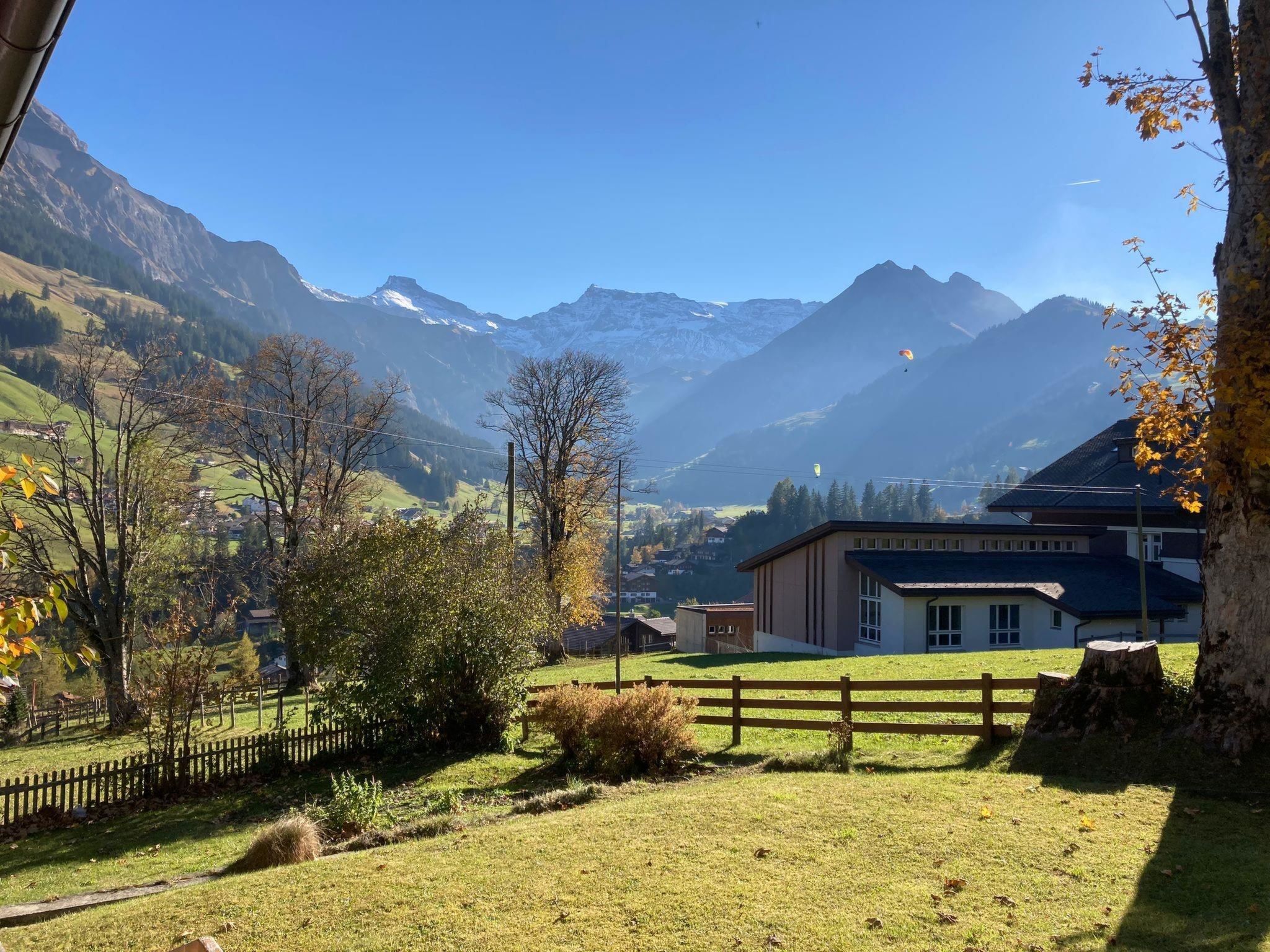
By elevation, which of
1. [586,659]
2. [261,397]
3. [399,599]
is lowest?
[586,659]

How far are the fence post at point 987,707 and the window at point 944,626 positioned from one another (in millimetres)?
19418

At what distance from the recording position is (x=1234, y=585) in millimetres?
9641

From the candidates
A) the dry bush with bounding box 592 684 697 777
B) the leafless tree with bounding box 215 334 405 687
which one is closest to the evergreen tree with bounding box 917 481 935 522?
the leafless tree with bounding box 215 334 405 687

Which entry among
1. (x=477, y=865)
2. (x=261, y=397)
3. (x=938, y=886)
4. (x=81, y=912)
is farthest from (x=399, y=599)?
(x=261, y=397)

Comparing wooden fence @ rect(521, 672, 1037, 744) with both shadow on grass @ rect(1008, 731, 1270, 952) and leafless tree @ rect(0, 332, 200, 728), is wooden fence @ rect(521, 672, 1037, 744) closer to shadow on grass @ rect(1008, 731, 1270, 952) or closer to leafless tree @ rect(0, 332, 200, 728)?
shadow on grass @ rect(1008, 731, 1270, 952)

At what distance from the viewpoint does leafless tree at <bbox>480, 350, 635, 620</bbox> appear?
3962cm

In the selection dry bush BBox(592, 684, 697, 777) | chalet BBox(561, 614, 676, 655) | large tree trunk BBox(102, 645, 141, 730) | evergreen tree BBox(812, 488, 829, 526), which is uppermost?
evergreen tree BBox(812, 488, 829, 526)

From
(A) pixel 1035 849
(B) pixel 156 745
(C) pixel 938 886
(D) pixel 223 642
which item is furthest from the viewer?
(B) pixel 156 745

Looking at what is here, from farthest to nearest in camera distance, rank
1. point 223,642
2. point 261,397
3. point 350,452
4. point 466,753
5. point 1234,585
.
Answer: point 261,397
point 350,452
point 223,642
point 466,753
point 1234,585

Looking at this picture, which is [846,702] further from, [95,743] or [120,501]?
[120,501]

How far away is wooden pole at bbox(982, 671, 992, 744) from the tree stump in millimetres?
839

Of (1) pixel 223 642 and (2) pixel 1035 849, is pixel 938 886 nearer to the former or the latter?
(2) pixel 1035 849

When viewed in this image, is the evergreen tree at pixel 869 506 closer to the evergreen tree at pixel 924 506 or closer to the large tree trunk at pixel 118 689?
the evergreen tree at pixel 924 506

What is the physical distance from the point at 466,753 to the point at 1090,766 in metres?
11.0
